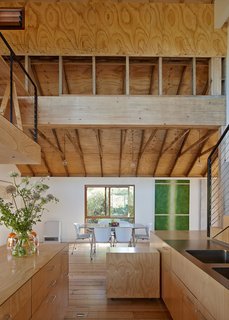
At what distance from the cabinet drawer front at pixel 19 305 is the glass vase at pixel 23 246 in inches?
28.8

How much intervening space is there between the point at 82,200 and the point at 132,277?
22.3 feet

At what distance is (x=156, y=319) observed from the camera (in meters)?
3.78

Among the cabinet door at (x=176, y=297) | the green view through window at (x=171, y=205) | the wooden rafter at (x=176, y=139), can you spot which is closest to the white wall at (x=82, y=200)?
the green view through window at (x=171, y=205)

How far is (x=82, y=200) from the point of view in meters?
10.9

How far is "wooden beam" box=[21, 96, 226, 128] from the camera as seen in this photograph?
16.7 ft

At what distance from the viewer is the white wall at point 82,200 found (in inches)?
428

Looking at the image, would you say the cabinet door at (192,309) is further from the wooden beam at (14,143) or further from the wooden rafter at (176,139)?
the wooden rafter at (176,139)

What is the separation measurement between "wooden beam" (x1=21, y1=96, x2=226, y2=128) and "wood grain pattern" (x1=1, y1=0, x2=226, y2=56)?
76 centimetres

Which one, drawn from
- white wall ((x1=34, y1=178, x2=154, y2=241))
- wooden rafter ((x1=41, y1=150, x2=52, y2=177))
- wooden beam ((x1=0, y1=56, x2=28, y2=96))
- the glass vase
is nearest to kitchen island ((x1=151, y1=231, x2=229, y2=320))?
the glass vase

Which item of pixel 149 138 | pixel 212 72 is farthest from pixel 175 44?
pixel 149 138

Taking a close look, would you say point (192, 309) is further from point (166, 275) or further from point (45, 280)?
point (166, 275)

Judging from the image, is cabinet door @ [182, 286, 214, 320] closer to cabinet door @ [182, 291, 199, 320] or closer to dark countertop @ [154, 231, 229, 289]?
cabinet door @ [182, 291, 199, 320]

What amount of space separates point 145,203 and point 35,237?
815cm

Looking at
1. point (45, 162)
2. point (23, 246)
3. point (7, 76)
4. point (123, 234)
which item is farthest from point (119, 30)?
point (45, 162)
